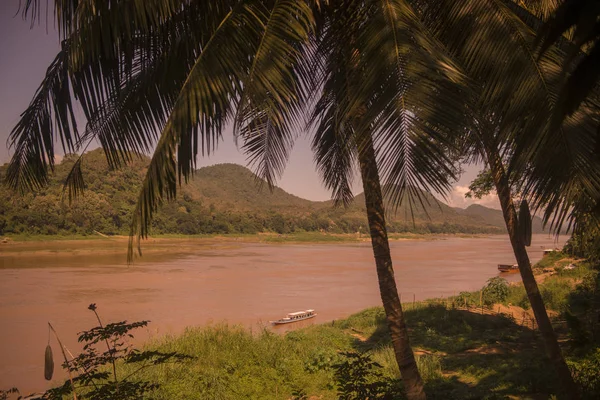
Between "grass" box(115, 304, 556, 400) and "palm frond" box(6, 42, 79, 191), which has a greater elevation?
"palm frond" box(6, 42, 79, 191)

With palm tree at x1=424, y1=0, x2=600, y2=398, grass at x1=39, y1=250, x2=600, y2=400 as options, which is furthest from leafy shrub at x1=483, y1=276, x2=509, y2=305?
palm tree at x1=424, y1=0, x2=600, y2=398

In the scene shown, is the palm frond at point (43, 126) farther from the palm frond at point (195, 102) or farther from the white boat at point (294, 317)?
the white boat at point (294, 317)

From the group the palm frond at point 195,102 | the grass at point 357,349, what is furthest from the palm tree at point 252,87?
the grass at point 357,349

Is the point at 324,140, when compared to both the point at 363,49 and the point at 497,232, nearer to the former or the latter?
the point at 363,49

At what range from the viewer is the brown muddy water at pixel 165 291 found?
45.2 ft

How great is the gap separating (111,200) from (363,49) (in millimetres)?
49723

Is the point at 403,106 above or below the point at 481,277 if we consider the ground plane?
above

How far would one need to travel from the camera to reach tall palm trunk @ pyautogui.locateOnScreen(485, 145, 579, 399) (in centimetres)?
465

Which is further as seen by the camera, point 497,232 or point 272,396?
point 497,232

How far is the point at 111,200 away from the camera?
1879 inches

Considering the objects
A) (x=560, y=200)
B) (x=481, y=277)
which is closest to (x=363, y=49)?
(x=560, y=200)

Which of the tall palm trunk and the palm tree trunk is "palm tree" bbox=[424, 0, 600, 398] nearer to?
the palm tree trunk

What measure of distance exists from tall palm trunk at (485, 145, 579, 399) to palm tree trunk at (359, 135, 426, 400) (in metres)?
1.59

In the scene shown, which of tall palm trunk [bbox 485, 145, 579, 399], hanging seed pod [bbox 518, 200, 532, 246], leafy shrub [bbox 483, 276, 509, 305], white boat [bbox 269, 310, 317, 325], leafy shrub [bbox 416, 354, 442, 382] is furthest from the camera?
leafy shrub [bbox 483, 276, 509, 305]
